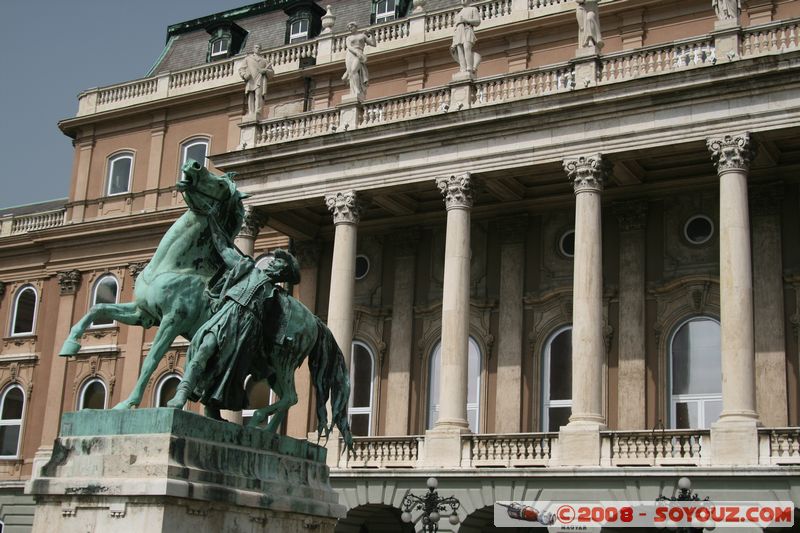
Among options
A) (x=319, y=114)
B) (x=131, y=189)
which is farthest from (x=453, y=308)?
(x=131, y=189)

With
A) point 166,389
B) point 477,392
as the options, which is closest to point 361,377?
point 477,392

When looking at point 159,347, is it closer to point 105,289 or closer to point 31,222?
point 105,289

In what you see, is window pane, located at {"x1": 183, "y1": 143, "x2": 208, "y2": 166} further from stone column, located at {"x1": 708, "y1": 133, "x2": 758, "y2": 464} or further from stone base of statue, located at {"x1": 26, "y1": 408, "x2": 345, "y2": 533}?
stone base of statue, located at {"x1": 26, "y1": 408, "x2": 345, "y2": 533}

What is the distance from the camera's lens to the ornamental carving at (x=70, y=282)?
40094 millimetres

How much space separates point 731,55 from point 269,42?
20.4 metres

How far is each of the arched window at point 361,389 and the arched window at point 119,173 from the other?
477 inches

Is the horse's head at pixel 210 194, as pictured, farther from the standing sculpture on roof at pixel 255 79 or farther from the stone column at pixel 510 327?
the standing sculpture on roof at pixel 255 79

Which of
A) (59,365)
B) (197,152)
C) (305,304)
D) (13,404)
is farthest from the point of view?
(13,404)

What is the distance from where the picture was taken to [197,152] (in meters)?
39.1

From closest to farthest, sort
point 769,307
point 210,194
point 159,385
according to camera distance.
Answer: point 210,194 < point 769,307 < point 159,385

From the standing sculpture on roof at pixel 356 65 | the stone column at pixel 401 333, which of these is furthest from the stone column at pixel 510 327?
the standing sculpture on roof at pixel 356 65

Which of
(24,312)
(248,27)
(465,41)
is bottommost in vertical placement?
(24,312)

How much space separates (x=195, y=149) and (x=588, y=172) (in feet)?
56.3

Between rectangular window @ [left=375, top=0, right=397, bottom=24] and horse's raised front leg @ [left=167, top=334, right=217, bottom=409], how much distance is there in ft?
94.8
